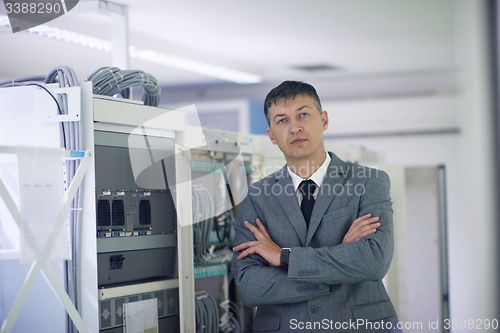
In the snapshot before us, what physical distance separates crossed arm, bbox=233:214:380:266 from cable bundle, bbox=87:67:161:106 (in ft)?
3.23

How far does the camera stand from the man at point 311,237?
2.08 meters

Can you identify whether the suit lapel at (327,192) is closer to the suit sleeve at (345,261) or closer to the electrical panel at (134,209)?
the suit sleeve at (345,261)

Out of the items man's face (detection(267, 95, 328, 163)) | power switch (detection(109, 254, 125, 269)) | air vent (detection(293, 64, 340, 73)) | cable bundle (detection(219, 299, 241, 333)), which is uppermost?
air vent (detection(293, 64, 340, 73))

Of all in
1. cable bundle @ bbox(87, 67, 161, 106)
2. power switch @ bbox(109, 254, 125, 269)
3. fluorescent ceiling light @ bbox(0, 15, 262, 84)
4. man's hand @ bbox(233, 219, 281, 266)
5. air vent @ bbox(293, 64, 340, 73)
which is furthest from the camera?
air vent @ bbox(293, 64, 340, 73)

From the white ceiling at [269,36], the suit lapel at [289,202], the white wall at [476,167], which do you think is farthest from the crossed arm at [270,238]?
the white ceiling at [269,36]

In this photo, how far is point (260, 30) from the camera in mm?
4812

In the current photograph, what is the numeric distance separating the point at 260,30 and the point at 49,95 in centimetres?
283

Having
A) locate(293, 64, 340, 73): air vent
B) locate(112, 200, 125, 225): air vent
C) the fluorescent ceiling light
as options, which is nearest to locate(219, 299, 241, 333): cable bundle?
locate(112, 200, 125, 225): air vent

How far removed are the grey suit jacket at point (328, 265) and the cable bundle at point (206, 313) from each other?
2.18 ft

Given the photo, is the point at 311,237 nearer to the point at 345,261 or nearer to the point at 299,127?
the point at 345,261

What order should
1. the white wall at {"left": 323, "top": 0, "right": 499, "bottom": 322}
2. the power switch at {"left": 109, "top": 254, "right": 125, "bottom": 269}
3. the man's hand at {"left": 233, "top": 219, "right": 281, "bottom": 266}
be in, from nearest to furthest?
the white wall at {"left": 323, "top": 0, "right": 499, "bottom": 322} → the man's hand at {"left": 233, "top": 219, "right": 281, "bottom": 266} → the power switch at {"left": 109, "top": 254, "right": 125, "bottom": 269}

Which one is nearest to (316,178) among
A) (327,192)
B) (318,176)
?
(318,176)

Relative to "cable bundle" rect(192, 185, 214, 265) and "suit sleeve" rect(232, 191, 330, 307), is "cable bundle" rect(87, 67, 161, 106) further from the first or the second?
"suit sleeve" rect(232, 191, 330, 307)

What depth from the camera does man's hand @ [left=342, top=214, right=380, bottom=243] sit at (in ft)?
6.95
